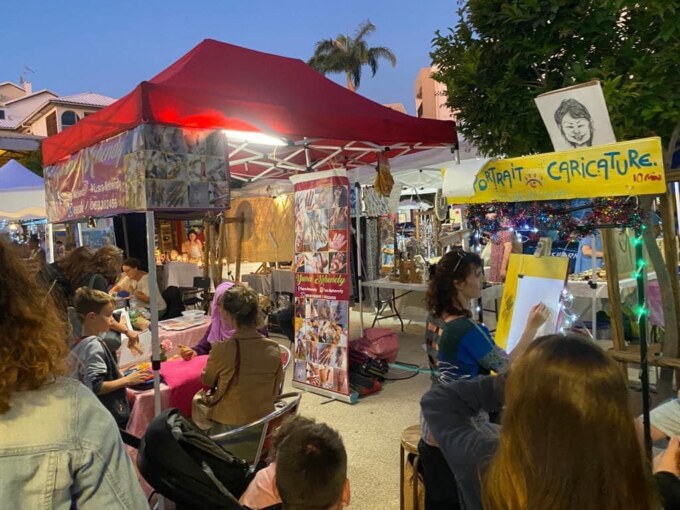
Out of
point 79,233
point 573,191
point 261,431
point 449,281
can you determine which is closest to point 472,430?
point 449,281

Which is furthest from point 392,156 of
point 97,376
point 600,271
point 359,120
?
point 97,376

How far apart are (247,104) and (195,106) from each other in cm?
58

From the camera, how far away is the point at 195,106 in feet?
11.1

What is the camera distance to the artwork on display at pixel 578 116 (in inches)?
97.6

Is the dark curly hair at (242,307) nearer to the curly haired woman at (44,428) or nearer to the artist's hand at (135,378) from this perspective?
the artist's hand at (135,378)

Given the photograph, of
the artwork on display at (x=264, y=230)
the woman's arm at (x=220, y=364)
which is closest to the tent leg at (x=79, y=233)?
the artwork on display at (x=264, y=230)

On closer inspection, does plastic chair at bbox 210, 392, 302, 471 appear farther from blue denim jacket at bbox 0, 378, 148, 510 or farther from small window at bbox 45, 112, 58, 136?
small window at bbox 45, 112, 58, 136

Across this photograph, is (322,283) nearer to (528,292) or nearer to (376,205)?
(528,292)

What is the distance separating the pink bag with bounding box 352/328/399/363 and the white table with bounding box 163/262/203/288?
4.40 metres

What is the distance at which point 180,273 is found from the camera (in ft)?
29.7

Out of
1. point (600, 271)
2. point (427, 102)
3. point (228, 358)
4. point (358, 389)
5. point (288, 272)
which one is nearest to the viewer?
point (228, 358)

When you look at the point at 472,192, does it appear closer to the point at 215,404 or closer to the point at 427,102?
the point at 215,404

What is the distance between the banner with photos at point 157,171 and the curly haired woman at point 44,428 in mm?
2113

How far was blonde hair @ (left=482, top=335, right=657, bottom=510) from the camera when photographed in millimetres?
969
